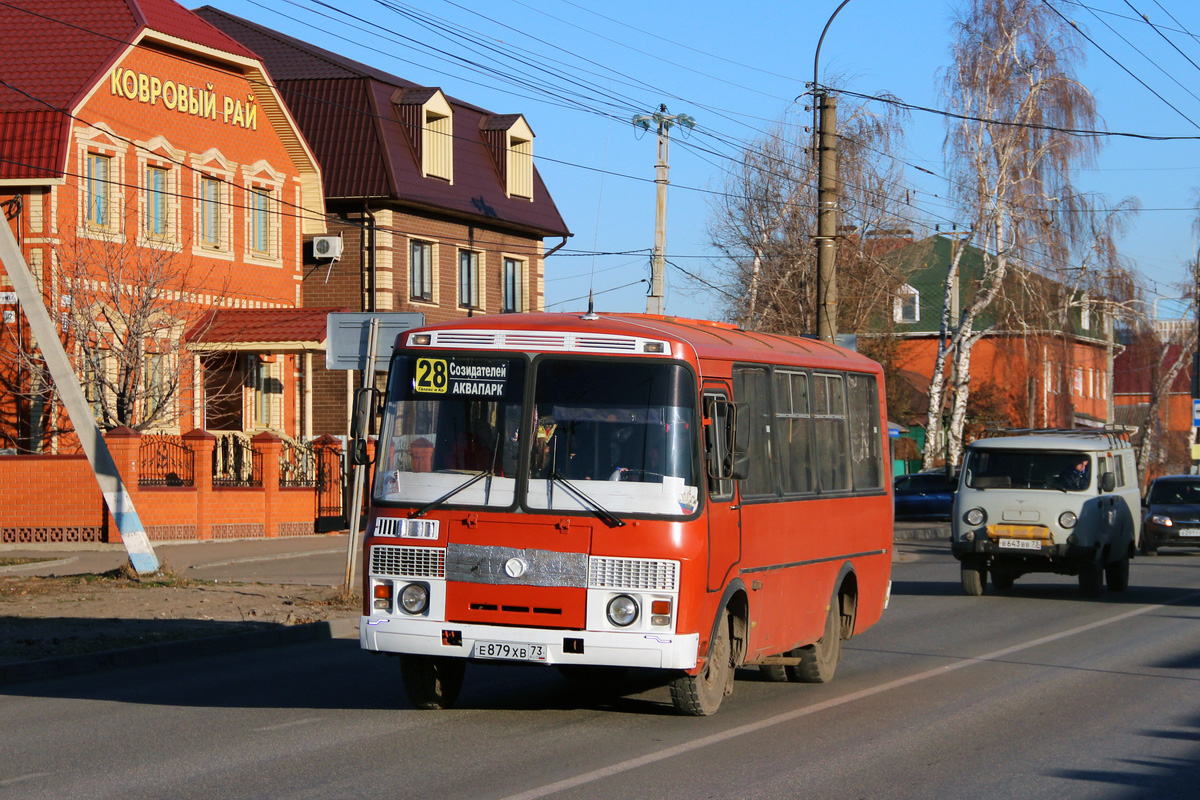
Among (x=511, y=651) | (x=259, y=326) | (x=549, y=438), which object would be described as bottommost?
(x=511, y=651)

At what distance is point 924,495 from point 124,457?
22585 mm

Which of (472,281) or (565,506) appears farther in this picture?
(472,281)

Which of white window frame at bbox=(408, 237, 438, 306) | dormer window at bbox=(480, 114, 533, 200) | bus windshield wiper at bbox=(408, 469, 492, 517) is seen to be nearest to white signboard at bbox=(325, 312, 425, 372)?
bus windshield wiper at bbox=(408, 469, 492, 517)

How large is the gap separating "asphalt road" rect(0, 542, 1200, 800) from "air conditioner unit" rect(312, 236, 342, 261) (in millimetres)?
21869

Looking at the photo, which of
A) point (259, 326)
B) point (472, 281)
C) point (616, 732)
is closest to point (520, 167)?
point (472, 281)

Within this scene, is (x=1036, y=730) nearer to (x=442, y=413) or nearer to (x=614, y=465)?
(x=614, y=465)

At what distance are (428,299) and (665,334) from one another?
28863 millimetres

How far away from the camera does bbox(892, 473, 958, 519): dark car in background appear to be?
39469mm

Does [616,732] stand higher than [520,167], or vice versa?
[520,167]

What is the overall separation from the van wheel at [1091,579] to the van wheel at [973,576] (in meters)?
1.24

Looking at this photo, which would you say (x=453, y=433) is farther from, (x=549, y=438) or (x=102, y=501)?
(x=102, y=501)

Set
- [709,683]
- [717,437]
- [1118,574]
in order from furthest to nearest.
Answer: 1. [1118,574]
2. [709,683]
3. [717,437]

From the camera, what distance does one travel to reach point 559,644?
29.2 feet

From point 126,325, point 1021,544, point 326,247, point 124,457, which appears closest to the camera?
point 1021,544
